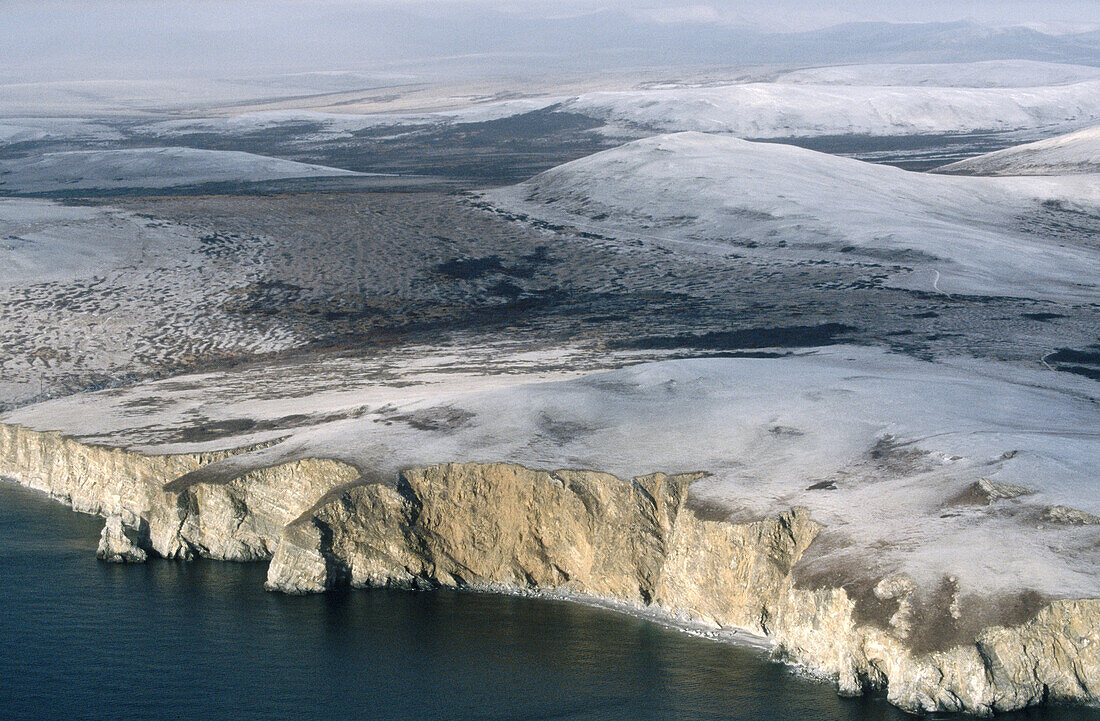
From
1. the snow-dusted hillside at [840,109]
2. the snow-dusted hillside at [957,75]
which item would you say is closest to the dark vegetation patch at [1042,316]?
the snow-dusted hillside at [840,109]

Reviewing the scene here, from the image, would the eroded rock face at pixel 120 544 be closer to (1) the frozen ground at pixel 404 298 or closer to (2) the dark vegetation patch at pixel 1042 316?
(1) the frozen ground at pixel 404 298

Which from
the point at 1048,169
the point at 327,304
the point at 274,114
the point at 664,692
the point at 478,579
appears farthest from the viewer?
the point at 274,114

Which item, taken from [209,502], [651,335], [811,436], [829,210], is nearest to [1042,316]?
[651,335]

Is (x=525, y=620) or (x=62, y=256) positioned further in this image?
(x=62, y=256)

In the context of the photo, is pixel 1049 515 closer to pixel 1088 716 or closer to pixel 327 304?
pixel 1088 716

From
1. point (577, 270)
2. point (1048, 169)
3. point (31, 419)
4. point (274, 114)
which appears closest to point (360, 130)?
point (274, 114)

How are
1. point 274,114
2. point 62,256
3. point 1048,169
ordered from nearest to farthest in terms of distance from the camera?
point 62,256 < point 1048,169 < point 274,114

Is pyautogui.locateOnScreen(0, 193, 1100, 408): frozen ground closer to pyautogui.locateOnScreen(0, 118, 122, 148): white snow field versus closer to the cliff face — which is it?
the cliff face

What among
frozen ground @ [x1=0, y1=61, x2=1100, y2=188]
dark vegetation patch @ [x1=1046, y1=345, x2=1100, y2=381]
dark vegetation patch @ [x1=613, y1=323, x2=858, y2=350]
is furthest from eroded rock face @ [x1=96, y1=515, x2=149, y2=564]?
frozen ground @ [x1=0, y1=61, x2=1100, y2=188]
